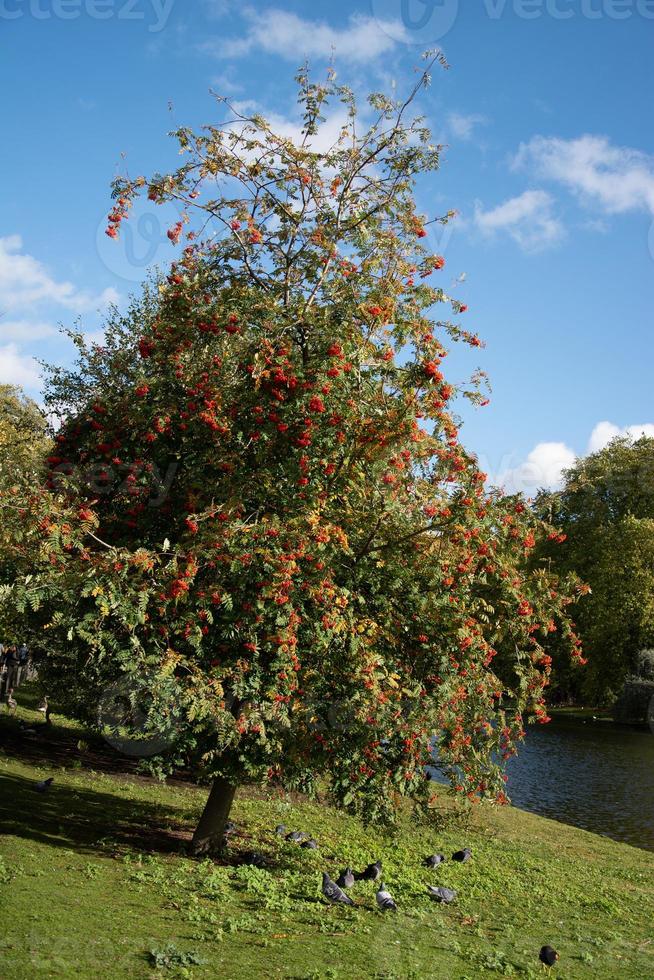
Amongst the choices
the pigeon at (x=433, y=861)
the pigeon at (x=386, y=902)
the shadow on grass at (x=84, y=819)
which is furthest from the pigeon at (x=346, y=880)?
the pigeon at (x=433, y=861)

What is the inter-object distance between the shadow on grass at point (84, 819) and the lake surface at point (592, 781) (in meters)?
10.6

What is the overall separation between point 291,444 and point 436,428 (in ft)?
6.90

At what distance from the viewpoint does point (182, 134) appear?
12.8 meters

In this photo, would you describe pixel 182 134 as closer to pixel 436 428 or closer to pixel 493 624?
pixel 436 428

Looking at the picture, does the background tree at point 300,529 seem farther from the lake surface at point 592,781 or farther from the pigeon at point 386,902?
the lake surface at point 592,781

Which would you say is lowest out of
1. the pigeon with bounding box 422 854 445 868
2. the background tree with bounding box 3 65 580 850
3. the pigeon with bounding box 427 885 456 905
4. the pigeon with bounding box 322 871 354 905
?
the pigeon with bounding box 422 854 445 868

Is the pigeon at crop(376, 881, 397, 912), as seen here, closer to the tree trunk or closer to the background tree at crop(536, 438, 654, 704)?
the tree trunk

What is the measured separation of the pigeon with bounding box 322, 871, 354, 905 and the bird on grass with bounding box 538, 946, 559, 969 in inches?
110

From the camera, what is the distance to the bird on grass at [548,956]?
32.7ft

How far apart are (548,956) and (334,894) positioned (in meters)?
3.09

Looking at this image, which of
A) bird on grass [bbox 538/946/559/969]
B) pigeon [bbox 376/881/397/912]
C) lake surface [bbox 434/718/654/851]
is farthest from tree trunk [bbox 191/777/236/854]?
lake surface [bbox 434/718/654/851]

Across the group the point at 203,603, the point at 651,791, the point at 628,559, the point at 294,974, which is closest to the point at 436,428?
the point at 203,603

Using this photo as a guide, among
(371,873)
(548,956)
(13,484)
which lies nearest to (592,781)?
(371,873)

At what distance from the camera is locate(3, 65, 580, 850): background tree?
10.2 meters
